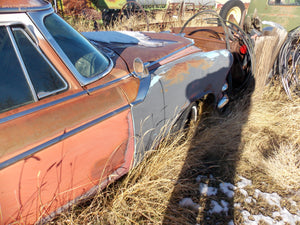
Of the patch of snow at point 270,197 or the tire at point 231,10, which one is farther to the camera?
the tire at point 231,10

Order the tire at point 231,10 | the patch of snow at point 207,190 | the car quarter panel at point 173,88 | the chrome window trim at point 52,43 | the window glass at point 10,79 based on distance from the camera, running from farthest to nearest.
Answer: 1. the tire at point 231,10
2. the patch of snow at point 207,190
3. the car quarter panel at point 173,88
4. the chrome window trim at point 52,43
5. the window glass at point 10,79

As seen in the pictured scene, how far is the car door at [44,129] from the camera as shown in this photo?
1247 mm

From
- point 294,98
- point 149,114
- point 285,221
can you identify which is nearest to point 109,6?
point 294,98

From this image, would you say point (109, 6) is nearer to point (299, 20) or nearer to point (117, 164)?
point (299, 20)

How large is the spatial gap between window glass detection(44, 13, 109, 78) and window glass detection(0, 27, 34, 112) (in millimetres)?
310

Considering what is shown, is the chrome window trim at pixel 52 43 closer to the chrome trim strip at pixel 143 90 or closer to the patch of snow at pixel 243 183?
the chrome trim strip at pixel 143 90

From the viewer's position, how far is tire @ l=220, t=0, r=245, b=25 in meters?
6.09

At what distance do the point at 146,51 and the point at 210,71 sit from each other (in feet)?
2.41

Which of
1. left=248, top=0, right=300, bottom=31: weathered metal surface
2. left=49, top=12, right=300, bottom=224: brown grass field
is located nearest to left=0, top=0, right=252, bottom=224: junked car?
left=49, top=12, right=300, bottom=224: brown grass field

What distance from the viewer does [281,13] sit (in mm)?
5457

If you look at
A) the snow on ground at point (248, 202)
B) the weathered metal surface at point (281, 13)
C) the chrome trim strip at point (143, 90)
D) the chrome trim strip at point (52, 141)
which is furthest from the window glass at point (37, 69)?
the weathered metal surface at point (281, 13)

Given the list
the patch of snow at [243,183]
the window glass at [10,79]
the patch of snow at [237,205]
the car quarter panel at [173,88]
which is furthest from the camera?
the patch of snow at [243,183]

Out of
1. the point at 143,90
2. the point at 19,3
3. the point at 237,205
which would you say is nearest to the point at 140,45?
the point at 143,90

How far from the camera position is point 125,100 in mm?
1731
